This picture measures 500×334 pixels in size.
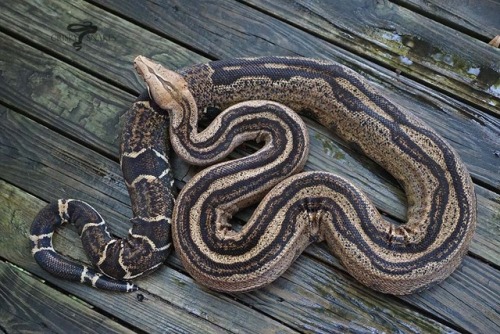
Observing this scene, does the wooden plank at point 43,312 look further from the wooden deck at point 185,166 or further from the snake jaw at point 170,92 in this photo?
the snake jaw at point 170,92

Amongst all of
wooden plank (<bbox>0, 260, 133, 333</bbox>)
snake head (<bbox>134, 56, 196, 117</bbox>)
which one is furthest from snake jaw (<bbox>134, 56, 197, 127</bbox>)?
wooden plank (<bbox>0, 260, 133, 333</bbox>)

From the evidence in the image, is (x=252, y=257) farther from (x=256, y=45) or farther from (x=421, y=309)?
(x=256, y=45)

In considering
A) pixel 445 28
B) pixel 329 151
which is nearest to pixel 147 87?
pixel 329 151

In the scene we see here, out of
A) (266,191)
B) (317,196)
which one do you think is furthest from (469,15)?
(266,191)

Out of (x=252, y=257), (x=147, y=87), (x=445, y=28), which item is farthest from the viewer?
(x=445, y=28)

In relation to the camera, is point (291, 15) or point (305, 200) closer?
point (305, 200)

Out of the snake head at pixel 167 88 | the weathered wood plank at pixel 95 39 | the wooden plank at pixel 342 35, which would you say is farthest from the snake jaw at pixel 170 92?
the wooden plank at pixel 342 35

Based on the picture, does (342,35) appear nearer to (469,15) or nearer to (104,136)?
(469,15)
